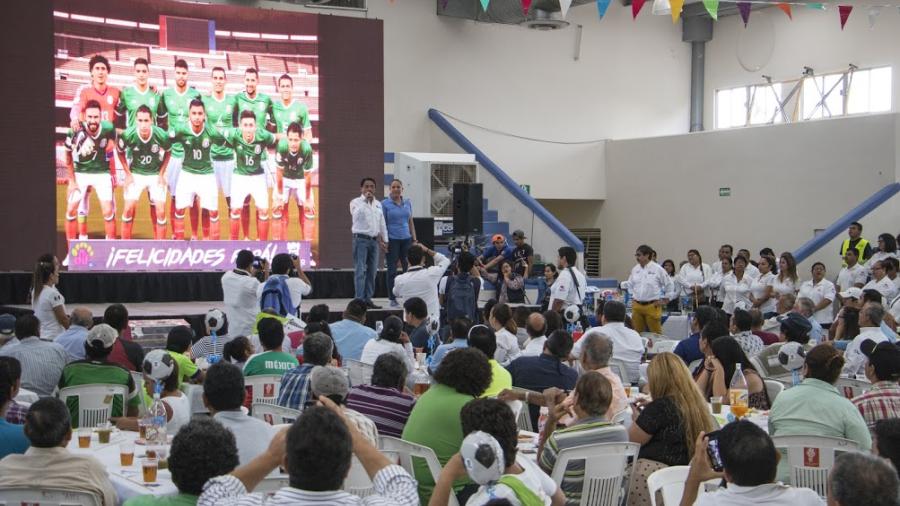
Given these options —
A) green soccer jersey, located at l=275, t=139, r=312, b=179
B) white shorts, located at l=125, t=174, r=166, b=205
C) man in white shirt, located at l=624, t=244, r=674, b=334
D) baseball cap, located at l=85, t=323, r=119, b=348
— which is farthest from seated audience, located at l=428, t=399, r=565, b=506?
green soccer jersey, located at l=275, t=139, r=312, b=179

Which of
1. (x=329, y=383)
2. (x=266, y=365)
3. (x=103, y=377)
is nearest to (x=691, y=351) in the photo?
(x=266, y=365)

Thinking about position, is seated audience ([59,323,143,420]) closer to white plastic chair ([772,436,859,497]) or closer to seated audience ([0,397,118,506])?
seated audience ([0,397,118,506])

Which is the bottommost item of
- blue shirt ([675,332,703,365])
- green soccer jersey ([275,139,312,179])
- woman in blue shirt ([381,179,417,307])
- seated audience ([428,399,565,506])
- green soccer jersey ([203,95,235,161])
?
blue shirt ([675,332,703,365])

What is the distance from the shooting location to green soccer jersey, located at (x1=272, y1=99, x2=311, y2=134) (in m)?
15.4

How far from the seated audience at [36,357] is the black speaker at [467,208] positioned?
998 centimetres

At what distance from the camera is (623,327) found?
25.3ft

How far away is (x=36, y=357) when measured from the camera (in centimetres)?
608

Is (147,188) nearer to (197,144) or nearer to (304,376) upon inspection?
(197,144)

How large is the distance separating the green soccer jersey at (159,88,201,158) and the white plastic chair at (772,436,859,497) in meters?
11.4

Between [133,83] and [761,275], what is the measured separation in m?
8.37

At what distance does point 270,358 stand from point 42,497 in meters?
2.74

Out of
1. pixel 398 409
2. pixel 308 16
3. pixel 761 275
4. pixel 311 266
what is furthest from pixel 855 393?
pixel 308 16

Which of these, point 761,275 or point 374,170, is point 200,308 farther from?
point 761,275

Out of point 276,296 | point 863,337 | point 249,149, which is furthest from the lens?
point 249,149
